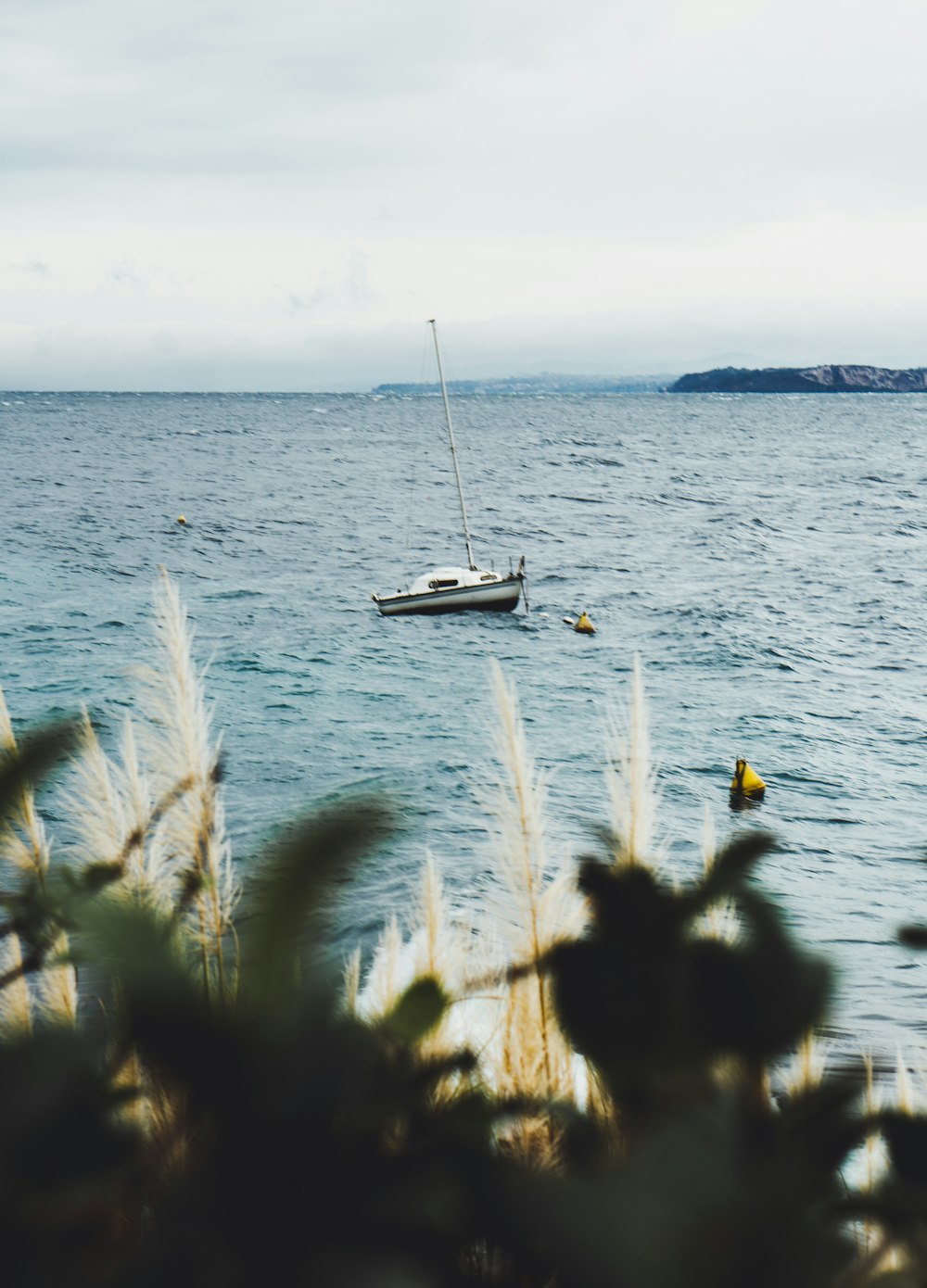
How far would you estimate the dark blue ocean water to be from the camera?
1401cm

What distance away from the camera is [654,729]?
2020 cm

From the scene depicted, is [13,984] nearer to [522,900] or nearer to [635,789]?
[522,900]

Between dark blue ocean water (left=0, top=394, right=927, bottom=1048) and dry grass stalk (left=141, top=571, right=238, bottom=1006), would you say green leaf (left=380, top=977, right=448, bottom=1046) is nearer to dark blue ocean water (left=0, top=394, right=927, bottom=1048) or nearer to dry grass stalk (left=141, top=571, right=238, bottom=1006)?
dark blue ocean water (left=0, top=394, right=927, bottom=1048)

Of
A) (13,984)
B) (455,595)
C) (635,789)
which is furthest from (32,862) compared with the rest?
(455,595)

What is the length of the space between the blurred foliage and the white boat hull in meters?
29.2

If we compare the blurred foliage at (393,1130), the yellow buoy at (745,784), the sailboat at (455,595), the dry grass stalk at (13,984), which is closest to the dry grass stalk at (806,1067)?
the blurred foliage at (393,1130)

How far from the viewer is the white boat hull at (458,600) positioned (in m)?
30.1

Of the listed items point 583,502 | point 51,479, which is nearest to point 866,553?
point 583,502

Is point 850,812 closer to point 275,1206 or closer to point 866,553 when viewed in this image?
point 275,1206

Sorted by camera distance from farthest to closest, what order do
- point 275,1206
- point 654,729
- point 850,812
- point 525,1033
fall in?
point 654,729 → point 850,812 → point 525,1033 → point 275,1206

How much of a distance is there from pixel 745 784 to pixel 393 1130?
1627 centimetres

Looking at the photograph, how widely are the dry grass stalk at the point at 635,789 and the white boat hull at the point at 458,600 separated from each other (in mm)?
27910

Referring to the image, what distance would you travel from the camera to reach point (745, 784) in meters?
16.2

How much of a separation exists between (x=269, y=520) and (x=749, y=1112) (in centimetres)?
5276
